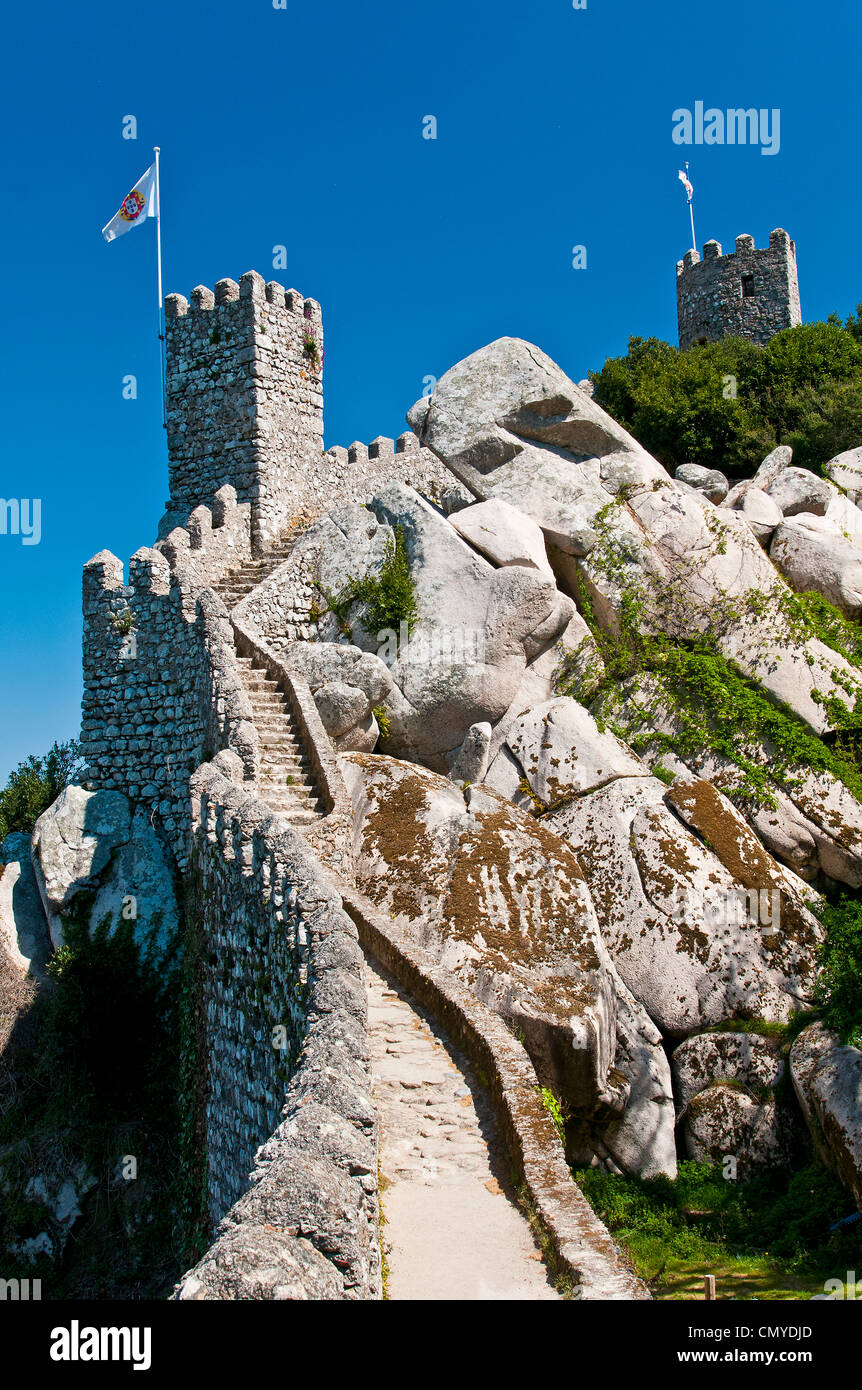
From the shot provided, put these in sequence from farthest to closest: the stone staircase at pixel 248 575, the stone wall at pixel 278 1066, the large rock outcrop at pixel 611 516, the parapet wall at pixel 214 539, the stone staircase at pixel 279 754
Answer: the stone staircase at pixel 248 575 < the parapet wall at pixel 214 539 < the large rock outcrop at pixel 611 516 < the stone staircase at pixel 279 754 < the stone wall at pixel 278 1066

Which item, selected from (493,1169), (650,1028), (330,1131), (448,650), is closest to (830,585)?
(448,650)

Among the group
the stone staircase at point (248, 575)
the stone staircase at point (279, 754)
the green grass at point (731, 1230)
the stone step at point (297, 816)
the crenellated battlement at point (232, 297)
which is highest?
the crenellated battlement at point (232, 297)

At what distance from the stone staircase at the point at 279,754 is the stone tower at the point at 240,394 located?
682 centimetres

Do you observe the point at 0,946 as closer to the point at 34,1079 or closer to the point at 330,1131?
the point at 34,1079

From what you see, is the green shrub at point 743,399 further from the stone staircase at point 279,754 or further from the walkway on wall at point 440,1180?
the walkway on wall at point 440,1180

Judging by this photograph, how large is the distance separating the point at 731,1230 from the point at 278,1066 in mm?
5495

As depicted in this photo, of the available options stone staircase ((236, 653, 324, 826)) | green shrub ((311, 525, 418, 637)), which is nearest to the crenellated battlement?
green shrub ((311, 525, 418, 637))

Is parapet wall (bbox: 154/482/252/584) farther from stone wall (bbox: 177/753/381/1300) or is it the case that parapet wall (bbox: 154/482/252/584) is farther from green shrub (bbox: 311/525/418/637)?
stone wall (bbox: 177/753/381/1300)

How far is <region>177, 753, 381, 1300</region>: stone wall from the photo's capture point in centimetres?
435

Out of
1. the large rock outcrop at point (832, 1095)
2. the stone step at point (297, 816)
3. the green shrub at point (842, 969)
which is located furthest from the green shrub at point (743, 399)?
the stone step at point (297, 816)

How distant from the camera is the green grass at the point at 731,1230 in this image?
9148 millimetres

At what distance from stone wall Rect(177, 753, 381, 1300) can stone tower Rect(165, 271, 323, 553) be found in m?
10.7

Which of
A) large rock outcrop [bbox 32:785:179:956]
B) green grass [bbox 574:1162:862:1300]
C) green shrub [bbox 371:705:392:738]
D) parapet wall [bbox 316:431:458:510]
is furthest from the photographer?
parapet wall [bbox 316:431:458:510]
